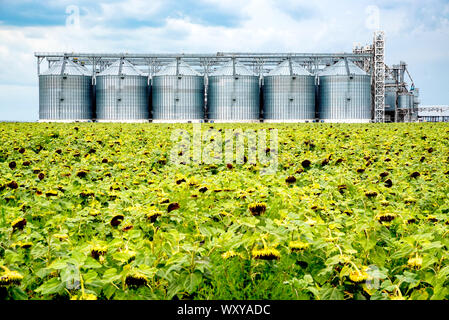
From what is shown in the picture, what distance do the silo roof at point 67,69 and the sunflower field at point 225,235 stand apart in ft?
136

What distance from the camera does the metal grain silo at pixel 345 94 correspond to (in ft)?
140

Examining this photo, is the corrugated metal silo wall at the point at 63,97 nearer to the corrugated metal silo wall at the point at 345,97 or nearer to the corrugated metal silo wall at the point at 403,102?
the corrugated metal silo wall at the point at 345,97

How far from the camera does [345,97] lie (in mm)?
42781

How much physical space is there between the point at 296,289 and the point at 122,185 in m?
2.88

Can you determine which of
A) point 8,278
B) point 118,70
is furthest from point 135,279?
point 118,70

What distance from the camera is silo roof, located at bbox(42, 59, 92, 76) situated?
43469 millimetres

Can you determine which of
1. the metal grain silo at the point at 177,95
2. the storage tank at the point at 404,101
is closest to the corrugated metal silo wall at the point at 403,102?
A: the storage tank at the point at 404,101

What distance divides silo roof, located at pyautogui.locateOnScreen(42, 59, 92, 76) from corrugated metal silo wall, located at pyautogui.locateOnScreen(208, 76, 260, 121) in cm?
1530

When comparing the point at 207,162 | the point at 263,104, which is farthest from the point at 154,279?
the point at 263,104

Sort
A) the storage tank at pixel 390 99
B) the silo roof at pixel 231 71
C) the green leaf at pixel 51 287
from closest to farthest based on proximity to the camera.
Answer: the green leaf at pixel 51 287 < the silo roof at pixel 231 71 < the storage tank at pixel 390 99

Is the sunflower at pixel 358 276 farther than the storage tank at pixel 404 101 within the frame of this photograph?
No

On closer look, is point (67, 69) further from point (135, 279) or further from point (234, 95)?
point (135, 279)

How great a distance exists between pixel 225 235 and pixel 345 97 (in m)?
43.3

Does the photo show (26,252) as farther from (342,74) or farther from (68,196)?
(342,74)
